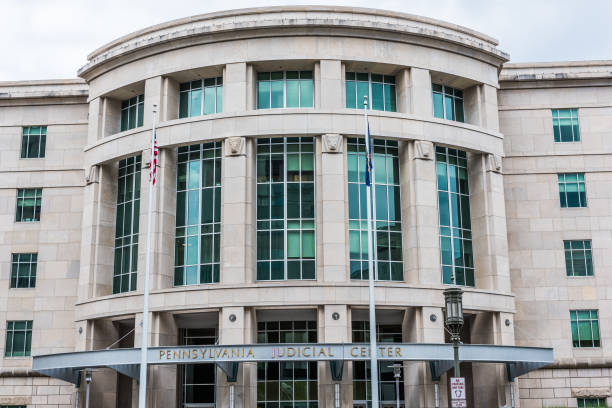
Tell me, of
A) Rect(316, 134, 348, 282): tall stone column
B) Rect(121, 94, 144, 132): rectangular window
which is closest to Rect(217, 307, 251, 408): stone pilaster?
Rect(316, 134, 348, 282): tall stone column

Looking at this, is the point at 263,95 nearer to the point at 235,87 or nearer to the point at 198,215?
the point at 235,87

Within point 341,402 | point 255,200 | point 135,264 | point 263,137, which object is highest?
point 263,137

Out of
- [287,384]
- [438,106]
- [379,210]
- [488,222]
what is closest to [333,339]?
[287,384]

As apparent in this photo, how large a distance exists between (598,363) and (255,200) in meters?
20.6

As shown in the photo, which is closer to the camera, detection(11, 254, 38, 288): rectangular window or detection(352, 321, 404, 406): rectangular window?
detection(352, 321, 404, 406): rectangular window

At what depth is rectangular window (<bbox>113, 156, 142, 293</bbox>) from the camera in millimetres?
41344

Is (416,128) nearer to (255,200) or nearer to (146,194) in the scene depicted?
(255,200)

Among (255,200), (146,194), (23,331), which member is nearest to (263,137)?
(255,200)

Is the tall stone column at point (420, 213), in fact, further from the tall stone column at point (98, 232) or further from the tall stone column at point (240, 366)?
the tall stone column at point (98, 232)

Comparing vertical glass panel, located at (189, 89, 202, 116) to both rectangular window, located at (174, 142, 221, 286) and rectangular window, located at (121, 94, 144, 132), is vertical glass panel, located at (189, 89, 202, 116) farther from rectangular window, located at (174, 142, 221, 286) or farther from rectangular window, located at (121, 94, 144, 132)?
rectangular window, located at (121, 94, 144, 132)

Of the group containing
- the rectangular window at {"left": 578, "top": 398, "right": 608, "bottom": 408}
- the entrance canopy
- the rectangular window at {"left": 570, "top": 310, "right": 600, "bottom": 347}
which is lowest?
the rectangular window at {"left": 578, "top": 398, "right": 608, "bottom": 408}

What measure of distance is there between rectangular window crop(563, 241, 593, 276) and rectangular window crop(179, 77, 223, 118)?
69.5 feet

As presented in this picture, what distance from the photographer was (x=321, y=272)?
3766 cm

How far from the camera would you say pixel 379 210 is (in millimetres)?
39750
